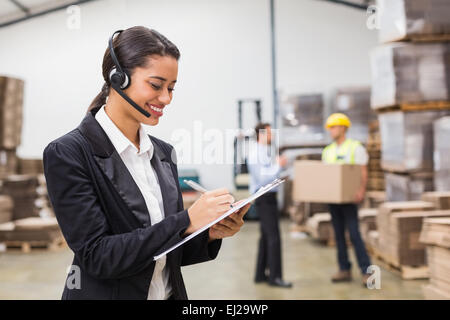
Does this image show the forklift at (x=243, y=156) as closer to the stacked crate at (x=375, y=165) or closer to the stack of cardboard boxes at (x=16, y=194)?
the stacked crate at (x=375, y=165)

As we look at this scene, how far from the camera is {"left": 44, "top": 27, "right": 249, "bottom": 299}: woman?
1.10 m

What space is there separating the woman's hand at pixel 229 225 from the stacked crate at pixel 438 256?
2214mm

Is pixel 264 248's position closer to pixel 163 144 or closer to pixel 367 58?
pixel 163 144

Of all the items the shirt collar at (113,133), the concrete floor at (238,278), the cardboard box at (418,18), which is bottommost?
the concrete floor at (238,278)

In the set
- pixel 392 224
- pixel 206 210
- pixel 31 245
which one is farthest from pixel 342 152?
pixel 31 245

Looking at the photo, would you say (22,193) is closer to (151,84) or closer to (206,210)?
(151,84)

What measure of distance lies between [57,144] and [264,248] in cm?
409

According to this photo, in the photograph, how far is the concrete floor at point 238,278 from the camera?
457cm

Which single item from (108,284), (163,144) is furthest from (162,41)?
(108,284)

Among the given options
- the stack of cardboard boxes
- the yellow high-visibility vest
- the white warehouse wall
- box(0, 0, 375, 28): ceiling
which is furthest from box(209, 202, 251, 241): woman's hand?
box(0, 0, 375, 28): ceiling

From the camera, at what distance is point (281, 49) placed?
452 inches

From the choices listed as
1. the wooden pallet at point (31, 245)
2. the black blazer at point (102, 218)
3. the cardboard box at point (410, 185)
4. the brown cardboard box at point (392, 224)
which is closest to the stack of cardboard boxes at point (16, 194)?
the wooden pallet at point (31, 245)

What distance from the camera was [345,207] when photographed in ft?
16.0
